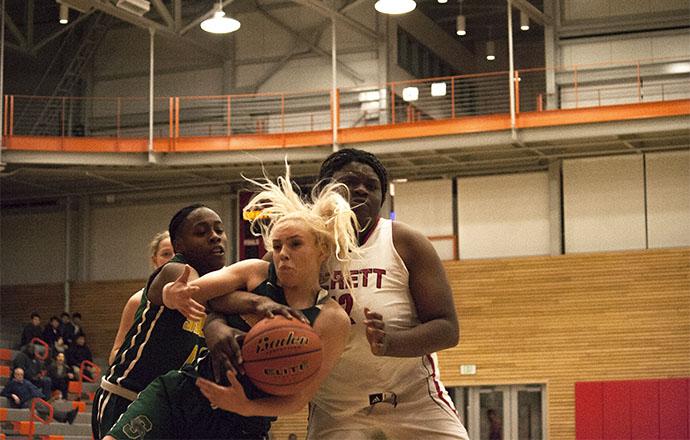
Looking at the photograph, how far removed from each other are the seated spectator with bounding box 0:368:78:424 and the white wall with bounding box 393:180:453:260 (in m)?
9.15

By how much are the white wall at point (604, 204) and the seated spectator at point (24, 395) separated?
11074 mm

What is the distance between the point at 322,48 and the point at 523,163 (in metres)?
5.74

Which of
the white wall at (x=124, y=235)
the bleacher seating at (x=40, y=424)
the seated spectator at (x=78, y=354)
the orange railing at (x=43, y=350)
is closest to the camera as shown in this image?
the bleacher seating at (x=40, y=424)

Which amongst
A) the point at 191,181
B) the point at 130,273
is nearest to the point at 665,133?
the point at 191,181

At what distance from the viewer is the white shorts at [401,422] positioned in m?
5.32

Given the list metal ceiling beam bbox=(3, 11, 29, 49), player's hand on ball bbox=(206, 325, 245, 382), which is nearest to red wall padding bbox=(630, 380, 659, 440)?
metal ceiling beam bbox=(3, 11, 29, 49)

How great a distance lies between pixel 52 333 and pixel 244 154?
570cm

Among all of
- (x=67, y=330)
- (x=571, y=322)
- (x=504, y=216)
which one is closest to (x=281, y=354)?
(x=571, y=322)

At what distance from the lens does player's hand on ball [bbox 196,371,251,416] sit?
4.80 m

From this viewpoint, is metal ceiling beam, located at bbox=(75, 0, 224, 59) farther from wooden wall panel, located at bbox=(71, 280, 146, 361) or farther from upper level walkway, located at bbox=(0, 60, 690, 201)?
wooden wall panel, located at bbox=(71, 280, 146, 361)

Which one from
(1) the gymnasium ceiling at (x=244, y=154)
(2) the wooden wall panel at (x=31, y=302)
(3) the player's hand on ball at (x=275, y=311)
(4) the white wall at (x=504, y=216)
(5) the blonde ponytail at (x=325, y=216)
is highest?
(1) the gymnasium ceiling at (x=244, y=154)

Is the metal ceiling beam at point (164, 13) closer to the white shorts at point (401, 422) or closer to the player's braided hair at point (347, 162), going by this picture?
the player's braided hair at point (347, 162)

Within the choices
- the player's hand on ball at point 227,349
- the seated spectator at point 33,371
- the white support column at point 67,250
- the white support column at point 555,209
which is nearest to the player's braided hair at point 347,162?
the player's hand on ball at point 227,349

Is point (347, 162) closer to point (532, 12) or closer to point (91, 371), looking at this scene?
point (91, 371)
